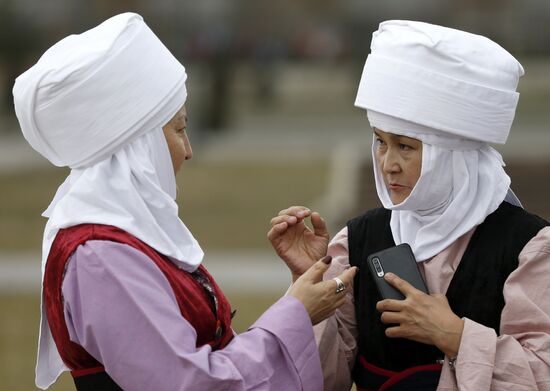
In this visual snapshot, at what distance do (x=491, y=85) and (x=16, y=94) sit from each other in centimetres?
124

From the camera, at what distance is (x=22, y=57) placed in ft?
106

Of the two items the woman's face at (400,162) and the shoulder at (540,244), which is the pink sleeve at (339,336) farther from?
the shoulder at (540,244)

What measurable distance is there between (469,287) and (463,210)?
0.21m

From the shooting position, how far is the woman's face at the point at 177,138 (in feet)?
10.7

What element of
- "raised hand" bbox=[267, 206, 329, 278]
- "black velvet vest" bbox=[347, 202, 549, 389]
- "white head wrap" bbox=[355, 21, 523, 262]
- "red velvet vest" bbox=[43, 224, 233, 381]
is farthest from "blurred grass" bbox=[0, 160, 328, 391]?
"white head wrap" bbox=[355, 21, 523, 262]

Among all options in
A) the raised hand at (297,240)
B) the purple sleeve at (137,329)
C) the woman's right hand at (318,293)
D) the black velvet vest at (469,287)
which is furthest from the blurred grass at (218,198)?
the purple sleeve at (137,329)

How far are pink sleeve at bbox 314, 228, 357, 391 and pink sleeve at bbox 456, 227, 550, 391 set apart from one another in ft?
1.38

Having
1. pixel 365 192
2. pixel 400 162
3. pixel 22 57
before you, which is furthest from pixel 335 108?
pixel 400 162

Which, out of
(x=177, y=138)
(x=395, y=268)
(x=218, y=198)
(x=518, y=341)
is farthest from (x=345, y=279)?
(x=218, y=198)

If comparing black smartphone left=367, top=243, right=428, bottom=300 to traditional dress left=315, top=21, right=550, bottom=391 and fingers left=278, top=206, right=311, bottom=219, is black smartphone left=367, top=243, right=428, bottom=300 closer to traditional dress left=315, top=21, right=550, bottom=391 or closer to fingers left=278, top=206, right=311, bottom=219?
traditional dress left=315, top=21, right=550, bottom=391

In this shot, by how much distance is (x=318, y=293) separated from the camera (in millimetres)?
3242

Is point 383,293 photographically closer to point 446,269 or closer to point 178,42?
point 446,269

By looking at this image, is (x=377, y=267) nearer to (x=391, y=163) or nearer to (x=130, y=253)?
(x=391, y=163)

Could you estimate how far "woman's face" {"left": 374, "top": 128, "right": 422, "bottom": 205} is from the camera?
338cm
